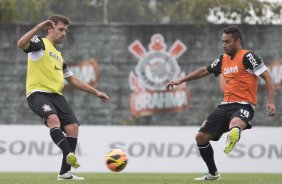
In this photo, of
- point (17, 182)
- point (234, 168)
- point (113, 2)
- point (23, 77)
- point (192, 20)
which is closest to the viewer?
point (17, 182)

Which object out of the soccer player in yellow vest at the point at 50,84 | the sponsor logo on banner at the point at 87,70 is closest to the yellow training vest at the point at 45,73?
the soccer player in yellow vest at the point at 50,84

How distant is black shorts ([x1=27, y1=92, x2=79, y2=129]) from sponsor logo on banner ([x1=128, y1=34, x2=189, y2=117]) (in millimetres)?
13562

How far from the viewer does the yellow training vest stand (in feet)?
39.9

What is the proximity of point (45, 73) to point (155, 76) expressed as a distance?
45.2 feet

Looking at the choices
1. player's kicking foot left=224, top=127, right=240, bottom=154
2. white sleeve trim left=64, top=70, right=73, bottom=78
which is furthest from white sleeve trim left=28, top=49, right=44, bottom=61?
player's kicking foot left=224, top=127, right=240, bottom=154

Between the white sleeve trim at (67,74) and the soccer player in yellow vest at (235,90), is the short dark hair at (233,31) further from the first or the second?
the white sleeve trim at (67,74)

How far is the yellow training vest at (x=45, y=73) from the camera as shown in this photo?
12.2 meters

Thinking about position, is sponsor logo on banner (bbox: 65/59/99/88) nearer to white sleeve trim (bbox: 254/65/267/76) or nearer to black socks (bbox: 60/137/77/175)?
black socks (bbox: 60/137/77/175)

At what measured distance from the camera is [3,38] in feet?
85.1

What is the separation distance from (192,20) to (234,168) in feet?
29.4

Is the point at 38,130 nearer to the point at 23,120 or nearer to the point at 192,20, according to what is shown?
the point at 23,120

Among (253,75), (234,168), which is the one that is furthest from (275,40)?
(253,75)

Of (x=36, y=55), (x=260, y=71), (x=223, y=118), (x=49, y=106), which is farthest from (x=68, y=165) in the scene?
(x=260, y=71)

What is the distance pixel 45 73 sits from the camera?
12.2 m
